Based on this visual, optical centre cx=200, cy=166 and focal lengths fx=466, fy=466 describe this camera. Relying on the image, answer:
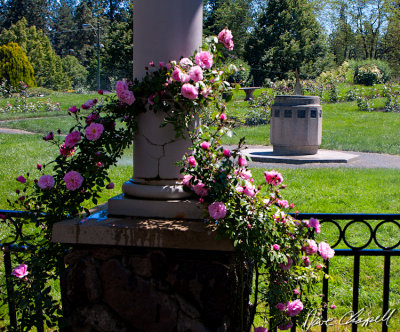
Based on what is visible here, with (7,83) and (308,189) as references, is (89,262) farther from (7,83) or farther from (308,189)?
(7,83)

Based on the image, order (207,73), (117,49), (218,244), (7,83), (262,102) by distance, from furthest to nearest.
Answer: (117,49) < (7,83) < (262,102) < (207,73) < (218,244)

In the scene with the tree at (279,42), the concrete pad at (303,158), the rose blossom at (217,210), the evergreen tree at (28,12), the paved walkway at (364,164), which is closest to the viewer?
the rose blossom at (217,210)

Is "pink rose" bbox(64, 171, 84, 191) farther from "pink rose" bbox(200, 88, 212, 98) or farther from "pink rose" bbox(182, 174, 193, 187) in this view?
"pink rose" bbox(200, 88, 212, 98)

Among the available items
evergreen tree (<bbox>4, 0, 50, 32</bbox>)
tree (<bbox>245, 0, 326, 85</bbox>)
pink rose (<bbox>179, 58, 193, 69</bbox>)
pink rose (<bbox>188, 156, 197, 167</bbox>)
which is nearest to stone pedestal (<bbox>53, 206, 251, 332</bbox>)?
pink rose (<bbox>188, 156, 197, 167</bbox>)

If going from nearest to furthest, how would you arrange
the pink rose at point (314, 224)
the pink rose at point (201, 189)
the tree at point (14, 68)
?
the pink rose at point (201, 189)
the pink rose at point (314, 224)
the tree at point (14, 68)

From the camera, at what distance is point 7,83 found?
25.8 metres

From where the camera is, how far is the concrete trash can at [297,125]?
1037cm

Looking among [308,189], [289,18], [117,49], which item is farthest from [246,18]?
[308,189]

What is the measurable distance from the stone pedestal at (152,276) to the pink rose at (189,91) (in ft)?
2.03

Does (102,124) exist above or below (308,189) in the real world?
above

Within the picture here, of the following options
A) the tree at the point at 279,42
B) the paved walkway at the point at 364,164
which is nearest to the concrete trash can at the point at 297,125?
the paved walkway at the point at 364,164

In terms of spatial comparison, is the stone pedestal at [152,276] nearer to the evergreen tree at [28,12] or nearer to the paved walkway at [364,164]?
the paved walkway at [364,164]

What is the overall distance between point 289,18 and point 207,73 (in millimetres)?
27998

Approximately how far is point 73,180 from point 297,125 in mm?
8589
